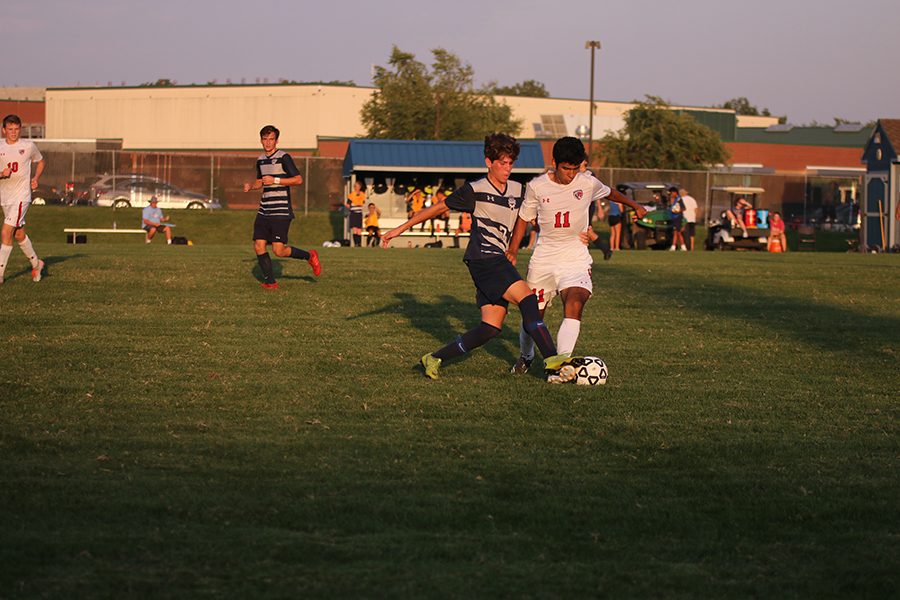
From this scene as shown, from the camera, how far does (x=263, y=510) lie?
5.27m

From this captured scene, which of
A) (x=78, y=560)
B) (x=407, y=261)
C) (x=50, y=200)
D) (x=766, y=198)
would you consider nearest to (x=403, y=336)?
(x=78, y=560)

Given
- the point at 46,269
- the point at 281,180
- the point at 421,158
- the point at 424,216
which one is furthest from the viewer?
the point at 421,158

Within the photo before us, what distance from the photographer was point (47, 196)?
47344 millimetres

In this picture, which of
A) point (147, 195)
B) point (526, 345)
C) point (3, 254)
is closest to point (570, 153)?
point (526, 345)

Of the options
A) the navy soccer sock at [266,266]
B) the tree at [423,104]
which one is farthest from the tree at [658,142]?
the navy soccer sock at [266,266]

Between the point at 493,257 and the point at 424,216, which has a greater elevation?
the point at 424,216

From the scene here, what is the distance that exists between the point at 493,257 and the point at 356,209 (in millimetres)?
26779

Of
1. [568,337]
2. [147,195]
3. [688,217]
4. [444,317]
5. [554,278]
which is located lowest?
[444,317]

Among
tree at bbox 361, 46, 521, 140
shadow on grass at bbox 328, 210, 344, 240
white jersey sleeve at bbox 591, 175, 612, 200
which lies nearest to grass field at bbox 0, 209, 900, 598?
white jersey sleeve at bbox 591, 175, 612, 200

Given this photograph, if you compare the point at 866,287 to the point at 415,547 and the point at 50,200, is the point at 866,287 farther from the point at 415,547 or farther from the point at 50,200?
the point at 50,200

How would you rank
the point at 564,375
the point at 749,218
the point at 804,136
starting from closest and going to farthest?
1. the point at 564,375
2. the point at 749,218
3. the point at 804,136

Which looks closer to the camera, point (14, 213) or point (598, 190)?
point (598, 190)

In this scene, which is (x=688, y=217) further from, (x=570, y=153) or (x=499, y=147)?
(x=499, y=147)

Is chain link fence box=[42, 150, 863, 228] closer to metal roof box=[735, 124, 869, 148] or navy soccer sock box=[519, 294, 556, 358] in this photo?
metal roof box=[735, 124, 869, 148]
